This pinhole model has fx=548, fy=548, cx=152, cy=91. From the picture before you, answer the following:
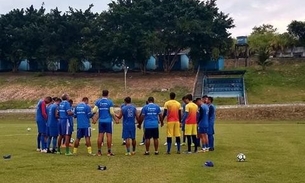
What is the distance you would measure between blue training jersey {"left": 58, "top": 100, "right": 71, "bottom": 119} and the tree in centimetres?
6906

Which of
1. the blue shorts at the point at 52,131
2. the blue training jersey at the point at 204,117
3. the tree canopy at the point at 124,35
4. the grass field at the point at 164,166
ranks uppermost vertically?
the tree canopy at the point at 124,35

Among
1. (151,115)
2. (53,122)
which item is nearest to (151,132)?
(151,115)

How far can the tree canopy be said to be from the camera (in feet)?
237

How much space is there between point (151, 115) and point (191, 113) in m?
1.74

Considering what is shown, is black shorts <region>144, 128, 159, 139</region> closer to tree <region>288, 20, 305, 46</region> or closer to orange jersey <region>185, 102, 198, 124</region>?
orange jersey <region>185, 102, 198, 124</region>

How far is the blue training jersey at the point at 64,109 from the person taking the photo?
71.6 feet

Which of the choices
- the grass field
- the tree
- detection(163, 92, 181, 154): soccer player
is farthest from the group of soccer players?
A: the tree

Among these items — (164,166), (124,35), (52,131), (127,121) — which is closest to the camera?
(164,166)

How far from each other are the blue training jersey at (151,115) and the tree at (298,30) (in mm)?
68471

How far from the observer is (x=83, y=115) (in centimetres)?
2109

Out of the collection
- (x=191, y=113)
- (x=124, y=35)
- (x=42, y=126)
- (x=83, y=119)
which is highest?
(x=124, y=35)

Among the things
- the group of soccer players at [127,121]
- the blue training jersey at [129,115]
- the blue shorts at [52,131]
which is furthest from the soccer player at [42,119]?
the blue training jersey at [129,115]

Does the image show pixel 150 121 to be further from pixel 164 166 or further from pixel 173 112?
pixel 164 166

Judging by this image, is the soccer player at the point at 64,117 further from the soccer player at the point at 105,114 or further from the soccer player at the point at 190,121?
the soccer player at the point at 190,121
